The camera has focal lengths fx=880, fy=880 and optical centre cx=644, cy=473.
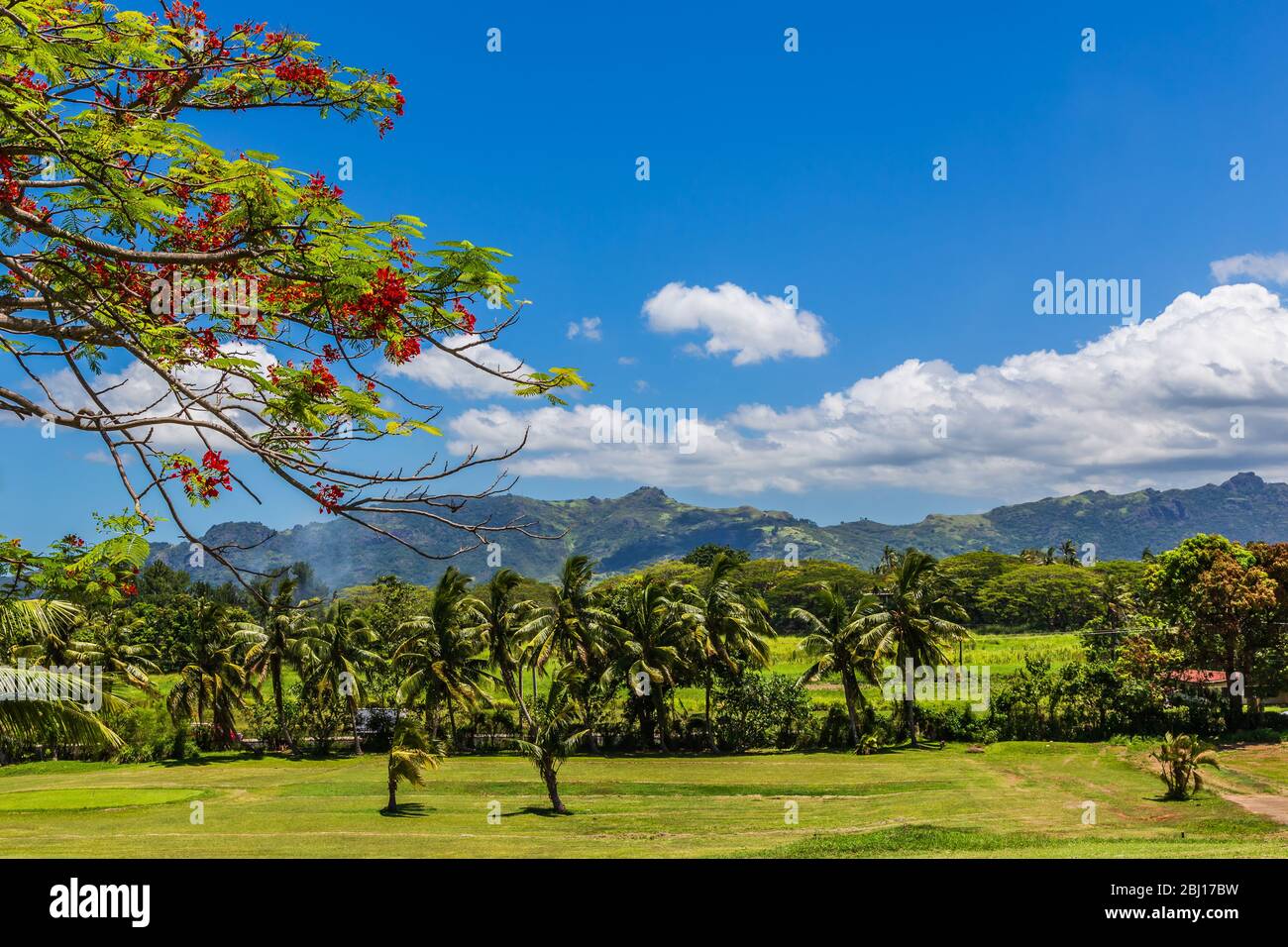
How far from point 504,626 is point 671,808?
1390 cm

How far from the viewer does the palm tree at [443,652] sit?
3531 centimetres

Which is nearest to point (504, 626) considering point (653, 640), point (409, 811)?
point (653, 640)

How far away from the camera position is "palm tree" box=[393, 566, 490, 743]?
35.3m

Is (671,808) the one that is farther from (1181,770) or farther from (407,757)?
(1181,770)

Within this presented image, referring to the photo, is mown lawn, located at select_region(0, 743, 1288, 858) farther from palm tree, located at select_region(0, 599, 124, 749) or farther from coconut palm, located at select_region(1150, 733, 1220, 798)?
palm tree, located at select_region(0, 599, 124, 749)

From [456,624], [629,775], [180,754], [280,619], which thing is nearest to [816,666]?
[629,775]

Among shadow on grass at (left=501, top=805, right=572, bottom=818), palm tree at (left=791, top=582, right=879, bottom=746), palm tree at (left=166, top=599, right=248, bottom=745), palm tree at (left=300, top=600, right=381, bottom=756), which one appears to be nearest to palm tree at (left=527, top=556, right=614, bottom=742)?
palm tree at (left=791, top=582, right=879, bottom=746)

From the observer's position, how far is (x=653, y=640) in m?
36.6

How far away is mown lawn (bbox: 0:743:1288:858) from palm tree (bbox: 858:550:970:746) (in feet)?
11.8

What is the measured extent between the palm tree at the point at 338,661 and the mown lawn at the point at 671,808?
10.4 feet
